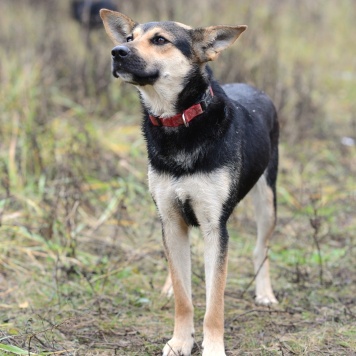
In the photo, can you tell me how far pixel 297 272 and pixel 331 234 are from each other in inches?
49.5

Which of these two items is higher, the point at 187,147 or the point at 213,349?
the point at 187,147

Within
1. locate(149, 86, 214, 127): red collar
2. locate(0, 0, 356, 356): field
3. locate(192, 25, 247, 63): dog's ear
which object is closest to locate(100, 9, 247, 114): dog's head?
locate(192, 25, 247, 63): dog's ear

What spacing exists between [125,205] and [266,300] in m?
1.81

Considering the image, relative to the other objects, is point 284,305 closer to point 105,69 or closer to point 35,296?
point 35,296

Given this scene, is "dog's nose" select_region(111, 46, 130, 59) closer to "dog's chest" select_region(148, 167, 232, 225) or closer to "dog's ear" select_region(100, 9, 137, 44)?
"dog's ear" select_region(100, 9, 137, 44)

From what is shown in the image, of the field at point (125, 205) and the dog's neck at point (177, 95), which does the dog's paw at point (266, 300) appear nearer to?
the field at point (125, 205)

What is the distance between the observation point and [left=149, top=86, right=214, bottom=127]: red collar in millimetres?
3934

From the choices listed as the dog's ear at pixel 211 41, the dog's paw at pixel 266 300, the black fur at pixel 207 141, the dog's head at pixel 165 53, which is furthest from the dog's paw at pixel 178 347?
the dog's ear at pixel 211 41

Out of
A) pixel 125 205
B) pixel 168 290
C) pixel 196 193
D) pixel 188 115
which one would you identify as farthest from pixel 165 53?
pixel 125 205

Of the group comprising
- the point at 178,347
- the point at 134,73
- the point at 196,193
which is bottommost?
the point at 178,347

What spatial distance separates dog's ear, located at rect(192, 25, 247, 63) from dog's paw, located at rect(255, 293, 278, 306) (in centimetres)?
195

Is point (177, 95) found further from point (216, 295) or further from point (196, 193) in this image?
point (216, 295)

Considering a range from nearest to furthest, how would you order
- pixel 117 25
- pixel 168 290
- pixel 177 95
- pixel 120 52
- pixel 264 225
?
pixel 120 52, pixel 177 95, pixel 117 25, pixel 168 290, pixel 264 225

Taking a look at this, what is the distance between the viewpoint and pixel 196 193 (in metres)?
3.88
